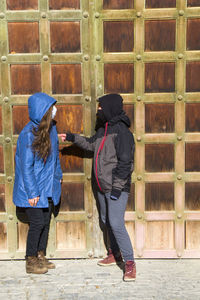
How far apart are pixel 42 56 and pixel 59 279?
217cm

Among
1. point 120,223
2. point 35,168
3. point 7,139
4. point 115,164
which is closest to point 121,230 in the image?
point 120,223

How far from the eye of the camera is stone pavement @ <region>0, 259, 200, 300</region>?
142 inches

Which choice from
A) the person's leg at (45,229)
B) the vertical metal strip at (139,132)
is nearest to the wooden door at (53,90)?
the person's leg at (45,229)

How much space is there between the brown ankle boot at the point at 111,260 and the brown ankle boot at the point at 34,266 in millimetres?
577

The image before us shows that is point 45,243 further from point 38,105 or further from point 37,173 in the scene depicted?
point 38,105

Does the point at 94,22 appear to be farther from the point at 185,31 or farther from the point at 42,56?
the point at 185,31

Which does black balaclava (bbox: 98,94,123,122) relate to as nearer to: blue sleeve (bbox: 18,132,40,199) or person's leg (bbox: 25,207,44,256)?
blue sleeve (bbox: 18,132,40,199)

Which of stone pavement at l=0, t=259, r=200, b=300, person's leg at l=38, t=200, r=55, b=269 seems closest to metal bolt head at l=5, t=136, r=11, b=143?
person's leg at l=38, t=200, r=55, b=269

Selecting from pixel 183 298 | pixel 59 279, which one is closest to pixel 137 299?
pixel 183 298

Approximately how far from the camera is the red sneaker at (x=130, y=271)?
386 centimetres

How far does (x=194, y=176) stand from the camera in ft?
13.9

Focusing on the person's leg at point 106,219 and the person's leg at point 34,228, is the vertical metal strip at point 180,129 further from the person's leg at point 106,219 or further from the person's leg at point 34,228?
the person's leg at point 34,228

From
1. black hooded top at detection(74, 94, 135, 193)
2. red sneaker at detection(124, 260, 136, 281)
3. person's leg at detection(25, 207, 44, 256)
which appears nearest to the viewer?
black hooded top at detection(74, 94, 135, 193)

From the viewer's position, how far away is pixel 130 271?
3871 mm
